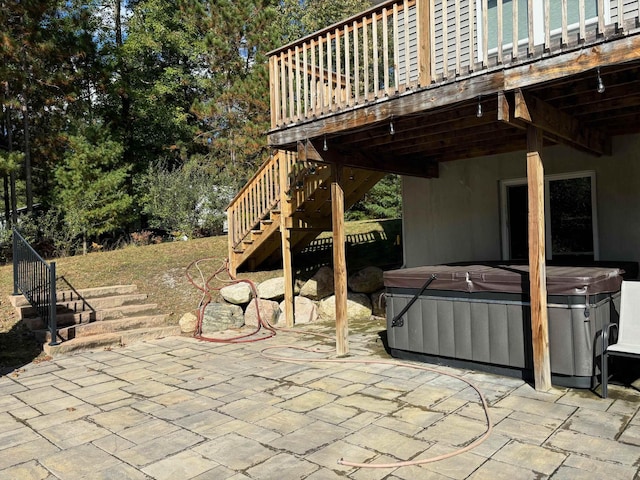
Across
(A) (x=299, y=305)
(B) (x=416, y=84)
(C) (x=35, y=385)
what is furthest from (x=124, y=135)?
(B) (x=416, y=84)

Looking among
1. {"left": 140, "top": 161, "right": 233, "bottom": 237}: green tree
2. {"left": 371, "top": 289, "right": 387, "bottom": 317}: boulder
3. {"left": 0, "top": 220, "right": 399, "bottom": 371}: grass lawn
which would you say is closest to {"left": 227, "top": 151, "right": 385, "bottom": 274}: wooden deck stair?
{"left": 0, "top": 220, "right": 399, "bottom": 371}: grass lawn

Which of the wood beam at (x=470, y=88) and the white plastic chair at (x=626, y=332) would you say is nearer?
the wood beam at (x=470, y=88)

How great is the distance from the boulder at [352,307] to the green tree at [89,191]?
8669 mm

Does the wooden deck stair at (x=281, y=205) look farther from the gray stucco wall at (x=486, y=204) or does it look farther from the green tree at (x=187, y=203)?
the green tree at (x=187, y=203)

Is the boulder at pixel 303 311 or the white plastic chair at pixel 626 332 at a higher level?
the white plastic chair at pixel 626 332

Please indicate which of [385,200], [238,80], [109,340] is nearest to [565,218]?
[109,340]

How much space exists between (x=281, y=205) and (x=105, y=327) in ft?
10.9

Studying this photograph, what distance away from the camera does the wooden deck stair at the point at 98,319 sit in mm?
6658

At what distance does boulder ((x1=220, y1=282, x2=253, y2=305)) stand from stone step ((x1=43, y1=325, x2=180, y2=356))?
3.56 ft

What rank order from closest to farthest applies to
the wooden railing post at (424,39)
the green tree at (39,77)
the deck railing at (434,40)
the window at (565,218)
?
1. the deck railing at (434,40)
2. the wooden railing post at (424,39)
3. the window at (565,218)
4. the green tree at (39,77)

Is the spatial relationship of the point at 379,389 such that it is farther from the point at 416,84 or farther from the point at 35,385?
the point at 35,385

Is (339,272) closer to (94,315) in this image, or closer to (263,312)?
(263,312)

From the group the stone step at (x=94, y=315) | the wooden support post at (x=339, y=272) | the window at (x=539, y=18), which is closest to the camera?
the wooden support post at (x=339, y=272)

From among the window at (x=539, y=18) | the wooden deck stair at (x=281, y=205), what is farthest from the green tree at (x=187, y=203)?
the window at (x=539, y=18)
